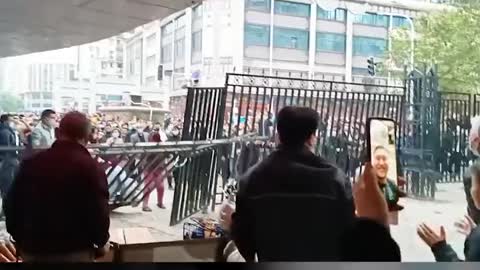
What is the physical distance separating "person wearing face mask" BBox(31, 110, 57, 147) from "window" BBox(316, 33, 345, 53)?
2.57 ft

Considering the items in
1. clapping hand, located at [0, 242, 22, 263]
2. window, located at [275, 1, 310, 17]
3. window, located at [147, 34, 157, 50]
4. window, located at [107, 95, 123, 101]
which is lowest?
clapping hand, located at [0, 242, 22, 263]

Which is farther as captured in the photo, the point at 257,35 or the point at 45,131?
the point at 257,35

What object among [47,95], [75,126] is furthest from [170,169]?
[47,95]

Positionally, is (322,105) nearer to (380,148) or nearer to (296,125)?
(296,125)

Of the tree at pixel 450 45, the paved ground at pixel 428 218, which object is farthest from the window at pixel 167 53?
the paved ground at pixel 428 218

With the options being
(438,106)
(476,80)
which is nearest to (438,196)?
(438,106)

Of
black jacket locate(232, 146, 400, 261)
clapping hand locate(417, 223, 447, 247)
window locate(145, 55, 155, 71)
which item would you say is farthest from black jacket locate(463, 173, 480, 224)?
window locate(145, 55, 155, 71)

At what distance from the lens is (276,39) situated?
157cm

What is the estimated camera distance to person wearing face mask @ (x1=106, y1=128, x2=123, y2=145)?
1.46m

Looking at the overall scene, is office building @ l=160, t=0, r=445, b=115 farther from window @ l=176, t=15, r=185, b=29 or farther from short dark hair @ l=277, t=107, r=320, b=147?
short dark hair @ l=277, t=107, r=320, b=147

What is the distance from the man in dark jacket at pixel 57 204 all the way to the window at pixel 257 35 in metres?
0.56

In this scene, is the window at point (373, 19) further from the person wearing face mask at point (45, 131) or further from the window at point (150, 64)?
the person wearing face mask at point (45, 131)

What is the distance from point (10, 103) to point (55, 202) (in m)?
0.30

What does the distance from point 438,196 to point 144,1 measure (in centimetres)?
103
